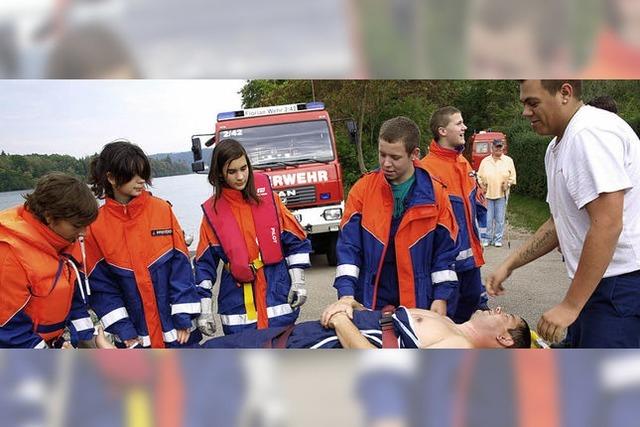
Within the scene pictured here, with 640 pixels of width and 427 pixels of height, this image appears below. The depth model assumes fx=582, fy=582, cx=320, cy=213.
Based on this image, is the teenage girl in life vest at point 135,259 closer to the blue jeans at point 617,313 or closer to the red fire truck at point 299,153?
the blue jeans at point 617,313

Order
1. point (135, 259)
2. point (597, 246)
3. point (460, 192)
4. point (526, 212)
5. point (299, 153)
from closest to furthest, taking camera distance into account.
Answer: point (597, 246), point (135, 259), point (460, 192), point (299, 153), point (526, 212)

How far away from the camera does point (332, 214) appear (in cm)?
796

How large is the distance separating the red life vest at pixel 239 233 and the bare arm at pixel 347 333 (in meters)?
0.79

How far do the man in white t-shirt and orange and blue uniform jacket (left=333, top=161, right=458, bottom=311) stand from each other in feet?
2.78

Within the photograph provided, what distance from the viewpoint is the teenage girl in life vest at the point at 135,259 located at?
245cm

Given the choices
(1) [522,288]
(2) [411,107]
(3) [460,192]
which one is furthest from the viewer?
(1) [522,288]

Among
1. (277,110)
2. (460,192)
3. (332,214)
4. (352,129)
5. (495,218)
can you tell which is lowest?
(495,218)

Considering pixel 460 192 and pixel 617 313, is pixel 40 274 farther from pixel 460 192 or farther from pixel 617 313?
pixel 460 192

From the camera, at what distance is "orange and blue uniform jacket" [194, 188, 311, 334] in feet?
9.07

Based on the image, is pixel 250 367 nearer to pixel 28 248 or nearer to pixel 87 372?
pixel 87 372

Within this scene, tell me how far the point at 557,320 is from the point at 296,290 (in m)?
1.47

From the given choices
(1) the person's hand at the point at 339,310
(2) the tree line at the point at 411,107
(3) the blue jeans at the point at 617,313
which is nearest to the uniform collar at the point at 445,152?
(2) the tree line at the point at 411,107

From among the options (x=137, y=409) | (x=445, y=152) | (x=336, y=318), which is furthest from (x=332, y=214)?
(x=137, y=409)
